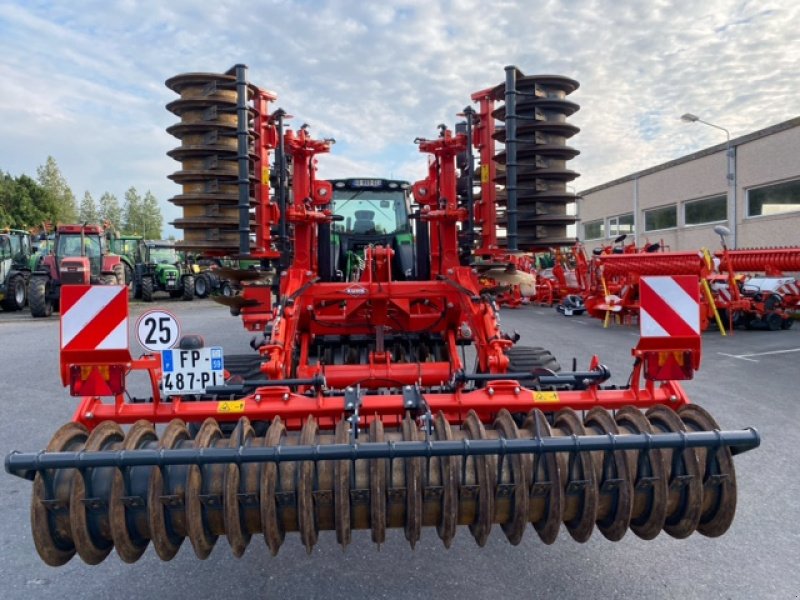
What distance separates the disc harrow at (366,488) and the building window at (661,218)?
24.8 metres

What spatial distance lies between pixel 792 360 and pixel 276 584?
930cm

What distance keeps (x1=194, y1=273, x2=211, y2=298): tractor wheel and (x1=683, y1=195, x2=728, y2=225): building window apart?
21.6 m

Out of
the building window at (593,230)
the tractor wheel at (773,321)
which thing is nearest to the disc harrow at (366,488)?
the tractor wheel at (773,321)

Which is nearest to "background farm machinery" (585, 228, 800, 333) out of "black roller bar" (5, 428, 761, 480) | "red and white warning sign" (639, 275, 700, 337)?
"red and white warning sign" (639, 275, 700, 337)

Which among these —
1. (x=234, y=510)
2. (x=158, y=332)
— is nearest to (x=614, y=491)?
(x=234, y=510)

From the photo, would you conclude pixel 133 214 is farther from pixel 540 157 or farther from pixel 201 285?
pixel 540 157

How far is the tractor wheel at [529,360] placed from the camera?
464cm

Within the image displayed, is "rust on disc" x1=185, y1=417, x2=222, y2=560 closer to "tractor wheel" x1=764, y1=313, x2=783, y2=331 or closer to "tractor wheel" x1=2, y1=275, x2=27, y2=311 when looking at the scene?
"tractor wheel" x1=764, y1=313, x2=783, y2=331

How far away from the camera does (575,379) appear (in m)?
3.28

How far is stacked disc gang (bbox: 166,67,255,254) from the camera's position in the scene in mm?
4188

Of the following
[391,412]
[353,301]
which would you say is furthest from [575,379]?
[353,301]

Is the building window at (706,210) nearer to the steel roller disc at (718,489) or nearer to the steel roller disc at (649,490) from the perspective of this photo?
the steel roller disc at (718,489)

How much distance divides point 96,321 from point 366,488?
159 cm

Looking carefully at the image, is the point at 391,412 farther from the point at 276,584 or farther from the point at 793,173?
the point at 793,173
